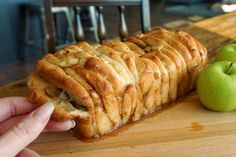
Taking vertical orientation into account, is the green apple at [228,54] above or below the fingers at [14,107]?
above

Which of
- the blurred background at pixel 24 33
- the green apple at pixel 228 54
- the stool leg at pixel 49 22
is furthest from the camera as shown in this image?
the blurred background at pixel 24 33

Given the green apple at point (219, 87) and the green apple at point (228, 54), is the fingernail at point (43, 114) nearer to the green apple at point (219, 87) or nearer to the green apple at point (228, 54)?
the green apple at point (219, 87)

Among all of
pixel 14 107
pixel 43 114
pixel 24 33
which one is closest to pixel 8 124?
pixel 14 107

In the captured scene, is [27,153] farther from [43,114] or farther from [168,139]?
[168,139]

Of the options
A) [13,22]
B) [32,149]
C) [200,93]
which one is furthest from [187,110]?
[13,22]

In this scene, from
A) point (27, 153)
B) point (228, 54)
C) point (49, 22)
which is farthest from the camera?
point (49, 22)

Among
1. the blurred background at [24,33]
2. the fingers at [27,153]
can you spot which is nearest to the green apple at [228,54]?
the fingers at [27,153]

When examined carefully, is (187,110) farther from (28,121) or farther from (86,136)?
(28,121)
